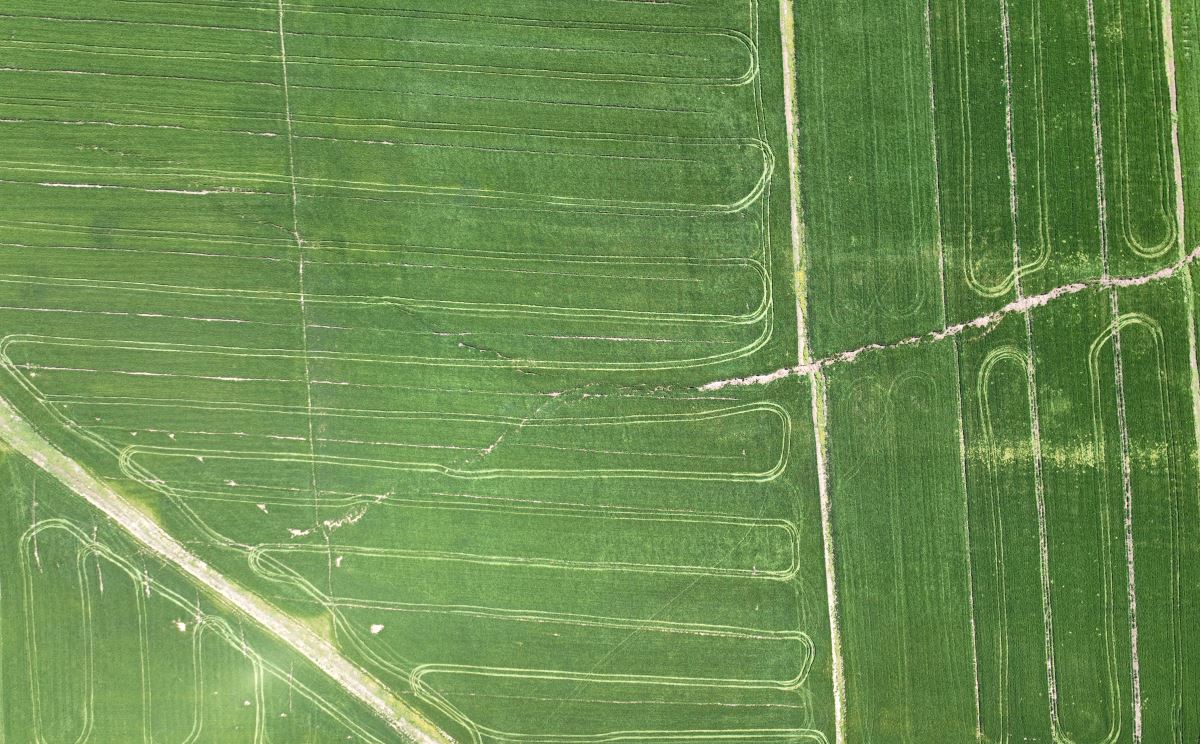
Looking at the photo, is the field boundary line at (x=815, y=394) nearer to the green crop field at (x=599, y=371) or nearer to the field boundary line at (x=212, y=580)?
the green crop field at (x=599, y=371)

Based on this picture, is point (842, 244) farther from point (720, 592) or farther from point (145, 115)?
point (145, 115)

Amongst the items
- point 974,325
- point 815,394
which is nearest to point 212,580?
point 815,394

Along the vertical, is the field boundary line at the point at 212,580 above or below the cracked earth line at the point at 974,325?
below

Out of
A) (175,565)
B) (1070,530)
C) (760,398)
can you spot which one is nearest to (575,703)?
(760,398)

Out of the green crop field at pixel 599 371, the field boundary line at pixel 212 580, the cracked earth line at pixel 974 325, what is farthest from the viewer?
the cracked earth line at pixel 974 325

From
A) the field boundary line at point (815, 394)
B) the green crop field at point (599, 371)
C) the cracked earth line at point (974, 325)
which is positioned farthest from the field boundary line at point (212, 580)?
the cracked earth line at point (974, 325)

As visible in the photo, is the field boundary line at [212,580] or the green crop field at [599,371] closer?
the field boundary line at [212,580]

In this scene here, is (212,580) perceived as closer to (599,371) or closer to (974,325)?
(599,371)

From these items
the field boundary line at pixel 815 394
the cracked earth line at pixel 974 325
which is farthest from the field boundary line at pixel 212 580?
the cracked earth line at pixel 974 325

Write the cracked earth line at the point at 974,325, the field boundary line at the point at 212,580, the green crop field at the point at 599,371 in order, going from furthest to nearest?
1. the cracked earth line at the point at 974,325
2. the green crop field at the point at 599,371
3. the field boundary line at the point at 212,580

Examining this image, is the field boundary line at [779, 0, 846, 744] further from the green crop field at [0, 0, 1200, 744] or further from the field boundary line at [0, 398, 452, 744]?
the field boundary line at [0, 398, 452, 744]
